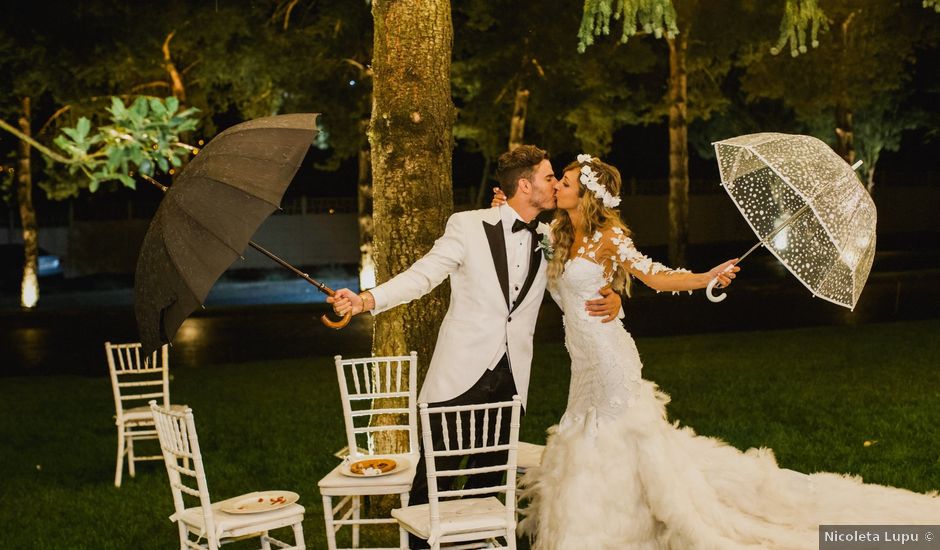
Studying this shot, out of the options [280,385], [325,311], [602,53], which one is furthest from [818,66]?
[280,385]

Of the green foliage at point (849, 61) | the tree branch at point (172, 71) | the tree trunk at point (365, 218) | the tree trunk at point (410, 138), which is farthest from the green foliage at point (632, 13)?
the tree branch at point (172, 71)

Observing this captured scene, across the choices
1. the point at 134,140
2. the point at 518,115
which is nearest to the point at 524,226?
the point at 134,140

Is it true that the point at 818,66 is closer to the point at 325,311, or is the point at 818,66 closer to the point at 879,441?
the point at 325,311

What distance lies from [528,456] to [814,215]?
2.09m

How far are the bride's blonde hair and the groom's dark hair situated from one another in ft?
0.68

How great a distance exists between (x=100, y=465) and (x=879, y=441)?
6.56 meters

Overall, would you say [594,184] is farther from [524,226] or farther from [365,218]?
[365,218]

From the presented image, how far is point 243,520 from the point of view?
14.0ft

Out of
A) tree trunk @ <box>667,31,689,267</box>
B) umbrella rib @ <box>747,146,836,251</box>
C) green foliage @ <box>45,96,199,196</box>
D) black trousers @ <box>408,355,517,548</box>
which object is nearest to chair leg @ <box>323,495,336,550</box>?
black trousers @ <box>408,355,517,548</box>

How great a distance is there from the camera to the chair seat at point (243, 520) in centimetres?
423

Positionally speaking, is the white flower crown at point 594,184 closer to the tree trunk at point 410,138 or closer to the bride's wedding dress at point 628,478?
the bride's wedding dress at point 628,478

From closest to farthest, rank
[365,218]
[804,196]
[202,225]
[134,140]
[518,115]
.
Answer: [134,140] → [202,225] → [804,196] → [365,218] → [518,115]

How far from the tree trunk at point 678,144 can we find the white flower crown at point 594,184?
55.9 feet

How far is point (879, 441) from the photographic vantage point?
7402mm
